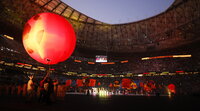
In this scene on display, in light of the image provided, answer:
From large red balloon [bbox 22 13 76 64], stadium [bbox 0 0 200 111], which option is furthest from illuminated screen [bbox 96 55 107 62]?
large red balloon [bbox 22 13 76 64]

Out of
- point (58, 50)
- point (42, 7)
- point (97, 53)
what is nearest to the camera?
point (58, 50)

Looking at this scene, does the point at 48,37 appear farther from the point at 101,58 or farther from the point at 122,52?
the point at 122,52

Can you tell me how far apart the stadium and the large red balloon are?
17489 millimetres

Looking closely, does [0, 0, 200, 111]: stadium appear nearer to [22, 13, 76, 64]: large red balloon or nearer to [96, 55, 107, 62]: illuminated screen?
[96, 55, 107, 62]: illuminated screen

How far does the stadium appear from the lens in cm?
2977

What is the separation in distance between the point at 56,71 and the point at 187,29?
121 feet

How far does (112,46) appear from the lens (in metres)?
46.1

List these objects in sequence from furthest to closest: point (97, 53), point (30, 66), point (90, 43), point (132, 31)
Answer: point (97, 53) < point (90, 43) < point (132, 31) < point (30, 66)

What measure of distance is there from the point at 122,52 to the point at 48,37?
4315 cm

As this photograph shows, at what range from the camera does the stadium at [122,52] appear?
29.8 metres

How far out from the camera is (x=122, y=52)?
155 feet

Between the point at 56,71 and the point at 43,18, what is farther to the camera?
the point at 56,71

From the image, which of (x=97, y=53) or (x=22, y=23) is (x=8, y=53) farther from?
(x=97, y=53)

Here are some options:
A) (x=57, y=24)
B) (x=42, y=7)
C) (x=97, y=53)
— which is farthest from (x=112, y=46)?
(x=57, y=24)
